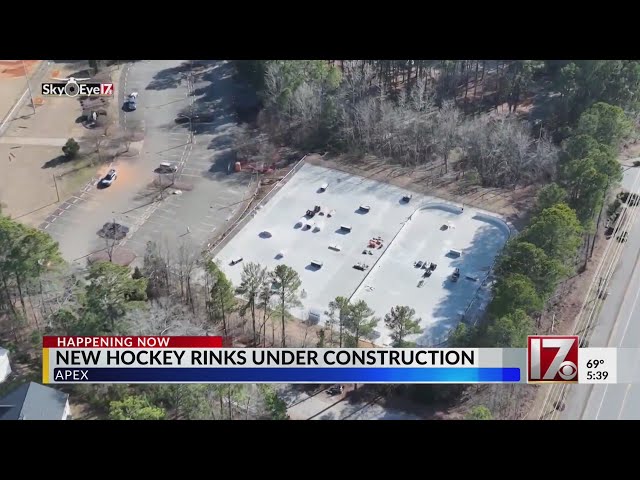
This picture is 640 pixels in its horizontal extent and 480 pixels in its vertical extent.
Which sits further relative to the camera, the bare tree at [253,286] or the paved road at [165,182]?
the paved road at [165,182]

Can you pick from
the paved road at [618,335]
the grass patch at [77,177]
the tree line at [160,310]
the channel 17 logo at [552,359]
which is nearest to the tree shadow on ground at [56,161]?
the grass patch at [77,177]

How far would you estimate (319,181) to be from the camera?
7756 centimetres

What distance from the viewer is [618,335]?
59.7 meters

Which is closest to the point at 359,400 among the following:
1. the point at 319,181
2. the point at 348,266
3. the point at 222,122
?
the point at 348,266

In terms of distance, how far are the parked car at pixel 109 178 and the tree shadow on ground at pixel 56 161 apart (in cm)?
516

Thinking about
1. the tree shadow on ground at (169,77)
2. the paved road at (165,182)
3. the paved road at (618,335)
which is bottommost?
the paved road at (618,335)

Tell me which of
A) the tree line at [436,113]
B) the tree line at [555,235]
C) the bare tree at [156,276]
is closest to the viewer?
the tree line at [555,235]

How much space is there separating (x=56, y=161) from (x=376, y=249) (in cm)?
3395

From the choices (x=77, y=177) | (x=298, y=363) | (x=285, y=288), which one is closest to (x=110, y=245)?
(x=77, y=177)

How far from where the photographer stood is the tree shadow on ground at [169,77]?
93.9 m

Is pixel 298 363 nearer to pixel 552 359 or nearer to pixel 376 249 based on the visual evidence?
pixel 552 359

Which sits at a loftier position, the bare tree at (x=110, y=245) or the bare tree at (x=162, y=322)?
the bare tree at (x=162, y=322)

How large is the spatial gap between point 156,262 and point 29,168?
2438 cm

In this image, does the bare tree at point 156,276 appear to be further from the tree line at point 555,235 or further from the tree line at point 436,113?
the tree line at point 436,113
